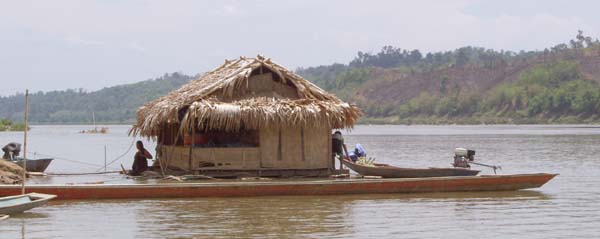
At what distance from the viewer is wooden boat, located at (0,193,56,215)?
1430cm

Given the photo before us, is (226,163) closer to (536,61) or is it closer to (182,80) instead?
(536,61)

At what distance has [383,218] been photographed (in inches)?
577

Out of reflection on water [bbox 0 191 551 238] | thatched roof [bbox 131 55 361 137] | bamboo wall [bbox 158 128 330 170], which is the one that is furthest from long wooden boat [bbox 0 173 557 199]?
thatched roof [bbox 131 55 361 137]

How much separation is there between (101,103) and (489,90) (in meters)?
87.2

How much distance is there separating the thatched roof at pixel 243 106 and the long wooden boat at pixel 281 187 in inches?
48.3

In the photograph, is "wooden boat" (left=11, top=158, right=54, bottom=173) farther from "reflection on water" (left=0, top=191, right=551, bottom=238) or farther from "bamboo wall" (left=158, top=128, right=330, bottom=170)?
"reflection on water" (left=0, top=191, right=551, bottom=238)

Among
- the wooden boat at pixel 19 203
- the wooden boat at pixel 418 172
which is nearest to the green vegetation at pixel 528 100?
the wooden boat at pixel 418 172

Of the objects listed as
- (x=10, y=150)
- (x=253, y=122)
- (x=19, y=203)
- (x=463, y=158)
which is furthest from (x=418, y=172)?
(x=10, y=150)

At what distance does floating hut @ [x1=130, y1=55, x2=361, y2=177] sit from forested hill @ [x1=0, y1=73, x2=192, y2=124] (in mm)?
135754

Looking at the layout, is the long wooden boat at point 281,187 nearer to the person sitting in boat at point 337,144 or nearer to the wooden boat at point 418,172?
the wooden boat at point 418,172

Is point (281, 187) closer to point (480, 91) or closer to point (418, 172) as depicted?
point (418, 172)

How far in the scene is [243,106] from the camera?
18.0m

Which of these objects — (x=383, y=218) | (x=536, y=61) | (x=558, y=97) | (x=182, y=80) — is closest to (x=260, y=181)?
(x=383, y=218)

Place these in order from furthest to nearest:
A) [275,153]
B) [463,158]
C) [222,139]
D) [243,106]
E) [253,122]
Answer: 1. [222,139]
2. [275,153]
3. [463,158]
4. [243,106]
5. [253,122]
